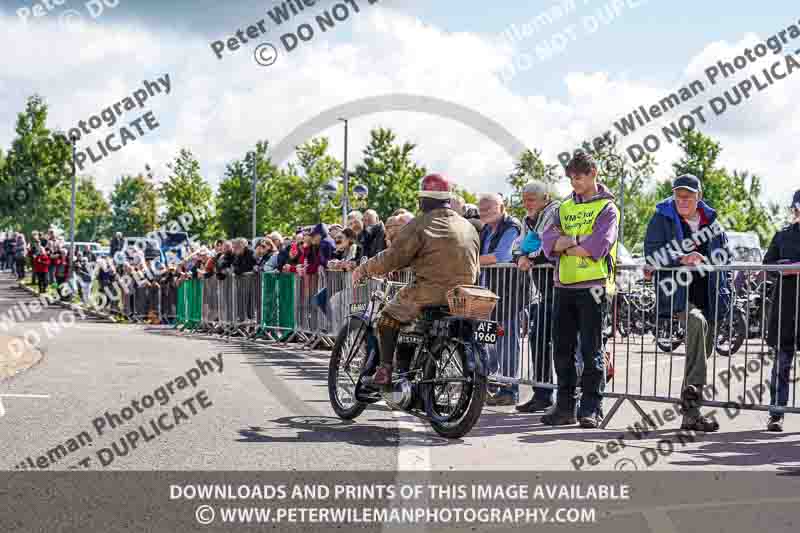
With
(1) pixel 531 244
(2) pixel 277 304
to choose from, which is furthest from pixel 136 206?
(1) pixel 531 244

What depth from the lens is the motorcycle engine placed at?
739cm

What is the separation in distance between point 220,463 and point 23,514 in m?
1.45

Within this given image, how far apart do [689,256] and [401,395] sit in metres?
2.55

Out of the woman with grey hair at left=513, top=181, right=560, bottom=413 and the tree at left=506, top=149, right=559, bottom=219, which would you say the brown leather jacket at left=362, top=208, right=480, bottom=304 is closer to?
the woman with grey hair at left=513, top=181, right=560, bottom=413

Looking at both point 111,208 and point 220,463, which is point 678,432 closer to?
point 220,463

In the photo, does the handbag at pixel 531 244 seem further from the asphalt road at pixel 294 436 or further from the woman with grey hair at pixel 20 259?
the woman with grey hair at pixel 20 259

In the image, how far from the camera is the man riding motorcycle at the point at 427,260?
290 inches

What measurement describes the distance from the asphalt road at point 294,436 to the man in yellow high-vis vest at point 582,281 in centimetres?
30

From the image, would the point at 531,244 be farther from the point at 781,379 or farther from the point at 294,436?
the point at 294,436

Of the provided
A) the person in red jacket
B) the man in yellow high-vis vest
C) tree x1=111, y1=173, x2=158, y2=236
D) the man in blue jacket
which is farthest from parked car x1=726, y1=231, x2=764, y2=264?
tree x1=111, y1=173, x2=158, y2=236

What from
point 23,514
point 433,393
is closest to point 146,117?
point 433,393

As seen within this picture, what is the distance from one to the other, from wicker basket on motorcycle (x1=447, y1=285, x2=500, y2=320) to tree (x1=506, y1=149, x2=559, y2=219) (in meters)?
44.8

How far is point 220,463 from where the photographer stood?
19.2 ft


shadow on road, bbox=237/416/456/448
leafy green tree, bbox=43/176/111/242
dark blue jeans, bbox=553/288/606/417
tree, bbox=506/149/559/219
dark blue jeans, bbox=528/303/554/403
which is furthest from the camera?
leafy green tree, bbox=43/176/111/242
